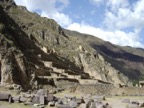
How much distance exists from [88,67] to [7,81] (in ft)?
249

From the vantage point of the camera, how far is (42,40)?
400 ft

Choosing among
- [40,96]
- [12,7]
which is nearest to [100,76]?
[12,7]

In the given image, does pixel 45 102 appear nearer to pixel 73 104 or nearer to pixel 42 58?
pixel 73 104

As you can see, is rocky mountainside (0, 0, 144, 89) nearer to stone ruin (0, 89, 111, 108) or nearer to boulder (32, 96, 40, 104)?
stone ruin (0, 89, 111, 108)

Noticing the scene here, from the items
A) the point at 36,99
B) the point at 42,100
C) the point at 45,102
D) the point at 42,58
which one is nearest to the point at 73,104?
the point at 45,102

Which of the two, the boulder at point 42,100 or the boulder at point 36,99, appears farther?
the boulder at point 36,99

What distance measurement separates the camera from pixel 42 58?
80.9 metres

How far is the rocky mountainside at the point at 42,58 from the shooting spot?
45625mm

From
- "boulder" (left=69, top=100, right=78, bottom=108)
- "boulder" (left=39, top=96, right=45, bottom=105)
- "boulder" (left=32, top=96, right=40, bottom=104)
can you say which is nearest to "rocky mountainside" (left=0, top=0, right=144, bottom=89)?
"boulder" (left=32, top=96, right=40, bottom=104)

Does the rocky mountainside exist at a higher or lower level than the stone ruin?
higher

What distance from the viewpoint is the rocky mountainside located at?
45.6 metres

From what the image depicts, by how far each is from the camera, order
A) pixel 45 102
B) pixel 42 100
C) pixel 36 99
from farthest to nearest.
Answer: pixel 45 102 → pixel 36 99 → pixel 42 100

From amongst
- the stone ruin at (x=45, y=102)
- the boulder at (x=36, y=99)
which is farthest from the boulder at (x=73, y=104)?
the boulder at (x=36, y=99)

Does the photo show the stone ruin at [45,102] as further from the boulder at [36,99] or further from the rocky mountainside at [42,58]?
the rocky mountainside at [42,58]
